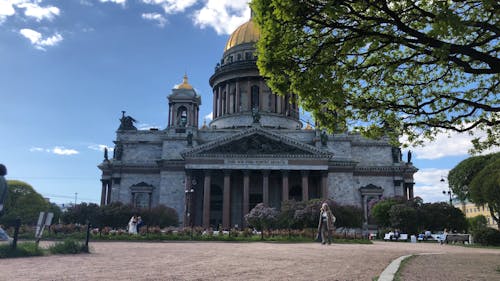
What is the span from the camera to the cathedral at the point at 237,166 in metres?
54.9

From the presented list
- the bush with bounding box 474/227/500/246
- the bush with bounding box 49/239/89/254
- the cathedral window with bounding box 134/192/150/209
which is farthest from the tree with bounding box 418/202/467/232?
the bush with bounding box 49/239/89/254

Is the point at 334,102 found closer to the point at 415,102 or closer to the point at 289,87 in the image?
the point at 289,87

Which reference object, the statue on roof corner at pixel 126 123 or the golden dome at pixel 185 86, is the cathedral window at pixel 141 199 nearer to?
the statue on roof corner at pixel 126 123

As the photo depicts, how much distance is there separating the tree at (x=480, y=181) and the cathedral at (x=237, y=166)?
9562mm

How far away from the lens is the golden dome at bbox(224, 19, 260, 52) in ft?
246

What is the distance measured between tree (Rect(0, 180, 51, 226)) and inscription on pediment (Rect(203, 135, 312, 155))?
99.4 feet

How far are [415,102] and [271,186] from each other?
47139mm

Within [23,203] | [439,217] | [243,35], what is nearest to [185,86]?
[243,35]

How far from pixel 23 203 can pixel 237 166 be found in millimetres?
35007

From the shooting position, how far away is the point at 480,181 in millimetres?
51344

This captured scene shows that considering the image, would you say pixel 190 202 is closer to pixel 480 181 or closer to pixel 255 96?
pixel 255 96

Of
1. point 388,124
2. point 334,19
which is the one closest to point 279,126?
point 388,124

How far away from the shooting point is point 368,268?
11414 mm

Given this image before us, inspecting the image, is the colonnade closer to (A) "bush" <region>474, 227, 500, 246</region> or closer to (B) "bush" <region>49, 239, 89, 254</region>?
(A) "bush" <region>474, 227, 500, 246</region>
